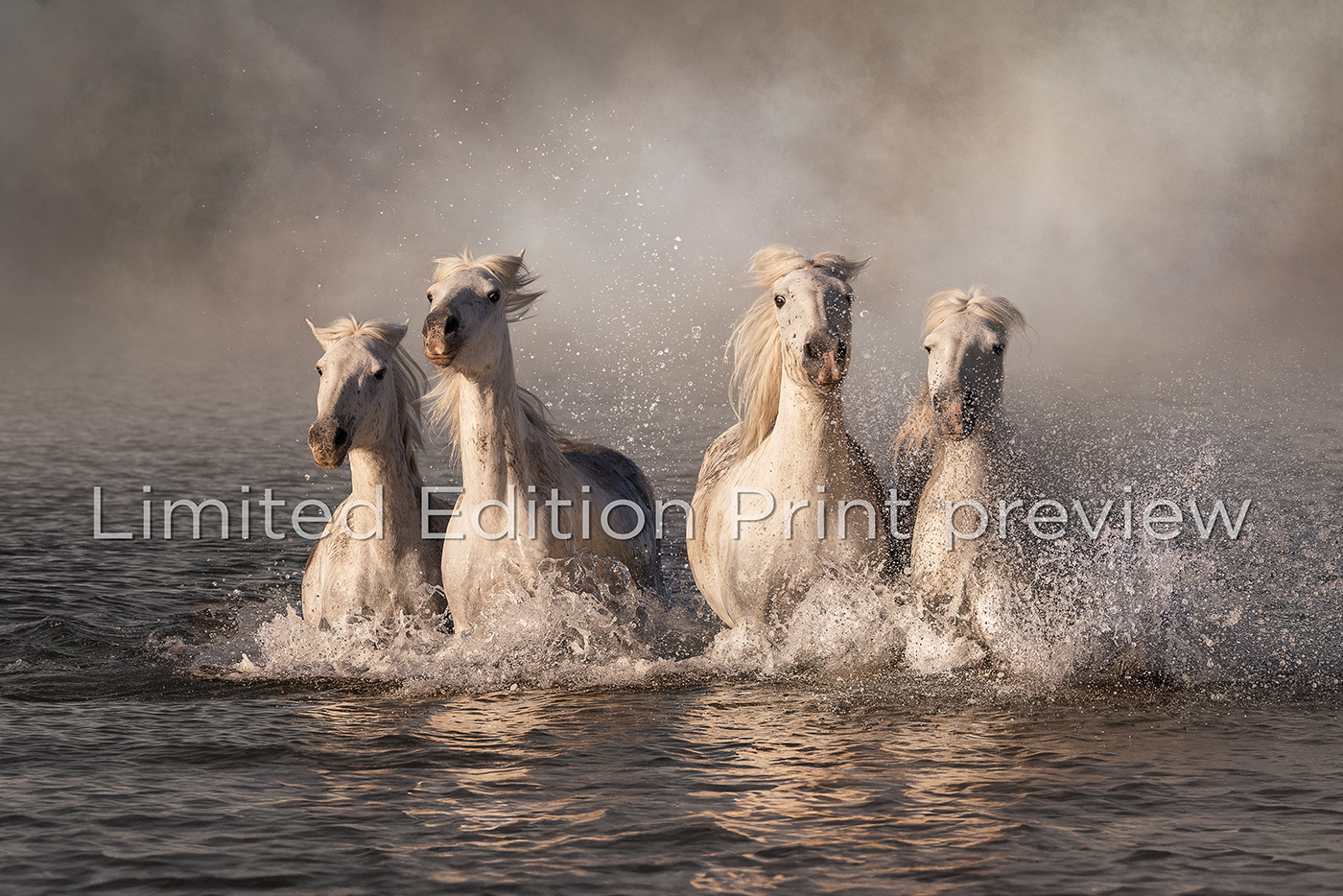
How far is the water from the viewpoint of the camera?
465 cm

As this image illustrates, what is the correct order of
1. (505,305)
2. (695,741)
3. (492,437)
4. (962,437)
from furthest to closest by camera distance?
(505,305)
(492,437)
(962,437)
(695,741)

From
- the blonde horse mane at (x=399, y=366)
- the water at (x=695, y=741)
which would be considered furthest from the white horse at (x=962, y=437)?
the blonde horse mane at (x=399, y=366)

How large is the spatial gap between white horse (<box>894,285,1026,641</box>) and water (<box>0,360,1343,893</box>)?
0.79ft

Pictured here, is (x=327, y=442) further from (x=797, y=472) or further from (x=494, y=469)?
(x=797, y=472)

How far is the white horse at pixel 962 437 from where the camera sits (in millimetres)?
6094

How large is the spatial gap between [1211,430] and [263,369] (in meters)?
24.3

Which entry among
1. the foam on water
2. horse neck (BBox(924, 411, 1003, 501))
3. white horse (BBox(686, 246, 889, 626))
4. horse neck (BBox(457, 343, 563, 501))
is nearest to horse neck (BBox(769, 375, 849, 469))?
white horse (BBox(686, 246, 889, 626))

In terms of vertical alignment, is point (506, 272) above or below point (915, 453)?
above

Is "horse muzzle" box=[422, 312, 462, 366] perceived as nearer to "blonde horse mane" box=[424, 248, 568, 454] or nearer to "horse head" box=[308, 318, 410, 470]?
"blonde horse mane" box=[424, 248, 568, 454]

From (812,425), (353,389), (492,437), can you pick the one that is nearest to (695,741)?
(812,425)

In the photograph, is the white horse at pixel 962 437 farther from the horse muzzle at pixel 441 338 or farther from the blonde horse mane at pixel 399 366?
the blonde horse mane at pixel 399 366

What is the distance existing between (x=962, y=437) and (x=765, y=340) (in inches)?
43.7

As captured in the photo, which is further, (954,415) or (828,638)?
(828,638)

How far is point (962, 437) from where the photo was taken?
243 inches
